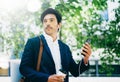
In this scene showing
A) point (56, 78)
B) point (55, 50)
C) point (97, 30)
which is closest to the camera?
point (56, 78)

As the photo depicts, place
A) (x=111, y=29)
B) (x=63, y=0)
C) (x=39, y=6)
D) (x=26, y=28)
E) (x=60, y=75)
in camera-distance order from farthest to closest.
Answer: (x=26, y=28), (x=111, y=29), (x=39, y=6), (x=63, y=0), (x=60, y=75)

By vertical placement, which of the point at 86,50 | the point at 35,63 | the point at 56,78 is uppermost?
the point at 86,50

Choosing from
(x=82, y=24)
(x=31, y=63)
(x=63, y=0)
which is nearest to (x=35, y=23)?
(x=82, y=24)

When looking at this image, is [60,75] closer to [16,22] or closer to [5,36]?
[16,22]

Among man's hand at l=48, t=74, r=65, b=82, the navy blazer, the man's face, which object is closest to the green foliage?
the man's face

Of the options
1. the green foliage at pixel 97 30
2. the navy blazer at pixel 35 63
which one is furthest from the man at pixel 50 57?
the green foliage at pixel 97 30

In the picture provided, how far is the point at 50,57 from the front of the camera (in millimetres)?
2846

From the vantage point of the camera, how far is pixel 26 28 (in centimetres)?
770

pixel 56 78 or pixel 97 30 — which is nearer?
pixel 56 78

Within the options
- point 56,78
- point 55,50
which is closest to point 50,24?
point 55,50

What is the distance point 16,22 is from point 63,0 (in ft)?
7.44

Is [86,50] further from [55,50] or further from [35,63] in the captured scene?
[35,63]

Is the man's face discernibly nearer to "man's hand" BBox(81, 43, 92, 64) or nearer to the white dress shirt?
the white dress shirt

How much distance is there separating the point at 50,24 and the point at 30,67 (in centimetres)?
53
